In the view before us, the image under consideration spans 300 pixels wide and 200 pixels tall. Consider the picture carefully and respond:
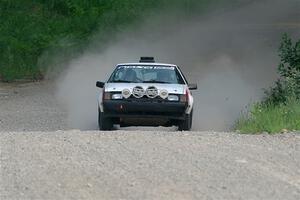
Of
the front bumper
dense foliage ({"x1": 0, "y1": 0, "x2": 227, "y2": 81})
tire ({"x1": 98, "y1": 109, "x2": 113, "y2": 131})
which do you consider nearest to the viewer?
the front bumper

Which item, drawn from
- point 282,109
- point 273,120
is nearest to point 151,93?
point 282,109

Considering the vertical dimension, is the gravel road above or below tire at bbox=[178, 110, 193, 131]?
above

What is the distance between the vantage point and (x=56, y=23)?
3831cm

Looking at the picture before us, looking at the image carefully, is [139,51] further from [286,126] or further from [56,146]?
[56,146]

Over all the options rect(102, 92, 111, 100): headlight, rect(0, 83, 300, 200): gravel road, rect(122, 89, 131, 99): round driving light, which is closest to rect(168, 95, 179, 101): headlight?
rect(122, 89, 131, 99): round driving light

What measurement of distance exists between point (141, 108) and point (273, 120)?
290 centimetres

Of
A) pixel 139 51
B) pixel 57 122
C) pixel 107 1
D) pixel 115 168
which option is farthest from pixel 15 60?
pixel 115 168

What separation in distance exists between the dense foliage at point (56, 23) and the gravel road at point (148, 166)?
20306 mm

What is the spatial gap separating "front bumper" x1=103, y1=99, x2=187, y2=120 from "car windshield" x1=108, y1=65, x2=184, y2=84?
0.95 m

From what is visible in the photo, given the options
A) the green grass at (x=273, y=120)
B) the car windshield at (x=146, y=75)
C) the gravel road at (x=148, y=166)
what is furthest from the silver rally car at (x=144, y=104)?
the gravel road at (x=148, y=166)

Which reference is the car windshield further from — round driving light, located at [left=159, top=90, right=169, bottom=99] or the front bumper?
the front bumper

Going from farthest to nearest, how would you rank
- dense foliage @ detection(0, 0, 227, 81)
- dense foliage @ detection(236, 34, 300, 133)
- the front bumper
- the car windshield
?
dense foliage @ detection(0, 0, 227, 81) < the car windshield < the front bumper < dense foliage @ detection(236, 34, 300, 133)

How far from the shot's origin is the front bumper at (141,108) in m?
16.5

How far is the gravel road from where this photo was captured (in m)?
8.95
